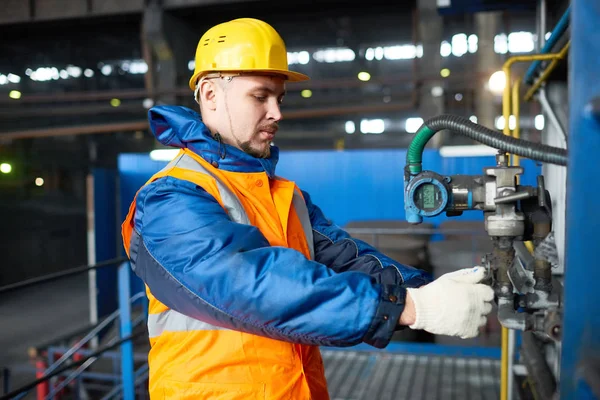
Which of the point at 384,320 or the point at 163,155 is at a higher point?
the point at 163,155

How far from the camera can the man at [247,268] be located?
117 centimetres

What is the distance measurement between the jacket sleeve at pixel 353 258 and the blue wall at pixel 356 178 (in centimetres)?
566

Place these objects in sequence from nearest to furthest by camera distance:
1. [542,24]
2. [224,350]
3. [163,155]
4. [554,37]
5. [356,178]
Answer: [224,350] → [554,37] → [542,24] → [356,178] → [163,155]

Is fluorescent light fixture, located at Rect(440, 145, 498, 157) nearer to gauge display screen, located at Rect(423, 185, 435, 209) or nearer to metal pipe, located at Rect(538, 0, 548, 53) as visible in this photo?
metal pipe, located at Rect(538, 0, 548, 53)

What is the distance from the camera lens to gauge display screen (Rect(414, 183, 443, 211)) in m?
1.50

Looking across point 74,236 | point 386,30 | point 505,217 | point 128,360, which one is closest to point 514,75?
point 386,30

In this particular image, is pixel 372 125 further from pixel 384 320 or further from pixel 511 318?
pixel 384 320

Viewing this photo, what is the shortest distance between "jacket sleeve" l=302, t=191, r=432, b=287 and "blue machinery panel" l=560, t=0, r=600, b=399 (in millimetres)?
898

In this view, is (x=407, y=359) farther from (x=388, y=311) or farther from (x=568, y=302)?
(x=568, y=302)

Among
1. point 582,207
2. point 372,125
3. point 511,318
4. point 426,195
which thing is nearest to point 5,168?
point 372,125

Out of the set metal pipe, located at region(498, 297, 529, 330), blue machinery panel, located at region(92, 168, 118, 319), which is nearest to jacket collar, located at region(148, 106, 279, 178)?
metal pipe, located at region(498, 297, 529, 330)

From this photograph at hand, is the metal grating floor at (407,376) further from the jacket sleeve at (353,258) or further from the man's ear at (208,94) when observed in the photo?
the man's ear at (208,94)

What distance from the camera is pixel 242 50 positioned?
5.42ft

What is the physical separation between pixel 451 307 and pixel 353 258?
0.74 m
